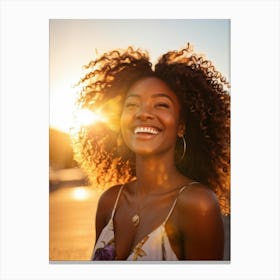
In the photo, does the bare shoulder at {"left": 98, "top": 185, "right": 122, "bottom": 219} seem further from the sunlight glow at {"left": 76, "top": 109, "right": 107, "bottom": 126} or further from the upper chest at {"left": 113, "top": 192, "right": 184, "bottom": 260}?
the sunlight glow at {"left": 76, "top": 109, "right": 107, "bottom": 126}

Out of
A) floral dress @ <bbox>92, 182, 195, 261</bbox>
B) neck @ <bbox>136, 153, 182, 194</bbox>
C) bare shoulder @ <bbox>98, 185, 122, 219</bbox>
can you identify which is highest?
neck @ <bbox>136, 153, 182, 194</bbox>

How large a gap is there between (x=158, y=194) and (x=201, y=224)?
0.34 m

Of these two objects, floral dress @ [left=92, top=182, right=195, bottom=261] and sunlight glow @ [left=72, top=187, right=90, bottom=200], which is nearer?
floral dress @ [left=92, top=182, right=195, bottom=261]

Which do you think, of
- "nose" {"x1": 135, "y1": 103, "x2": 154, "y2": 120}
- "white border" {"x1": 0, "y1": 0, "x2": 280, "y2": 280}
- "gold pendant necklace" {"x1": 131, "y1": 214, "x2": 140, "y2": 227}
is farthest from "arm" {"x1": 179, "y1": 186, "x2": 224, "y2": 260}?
"nose" {"x1": 135, "y1": 103, "x2": 154, "y2": 120}

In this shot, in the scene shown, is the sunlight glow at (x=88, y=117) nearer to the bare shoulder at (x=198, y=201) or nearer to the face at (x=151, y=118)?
the face at (x=151, y=118)

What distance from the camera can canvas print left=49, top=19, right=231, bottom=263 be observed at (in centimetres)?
357

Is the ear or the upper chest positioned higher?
the ear

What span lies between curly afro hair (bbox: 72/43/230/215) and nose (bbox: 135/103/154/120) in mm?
134

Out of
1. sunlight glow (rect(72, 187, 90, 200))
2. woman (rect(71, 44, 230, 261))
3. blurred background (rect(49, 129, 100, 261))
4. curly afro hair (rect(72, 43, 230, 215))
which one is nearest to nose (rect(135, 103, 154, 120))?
woman (rect(71, 44, 230, 261))

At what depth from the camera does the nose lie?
11.7 feet
